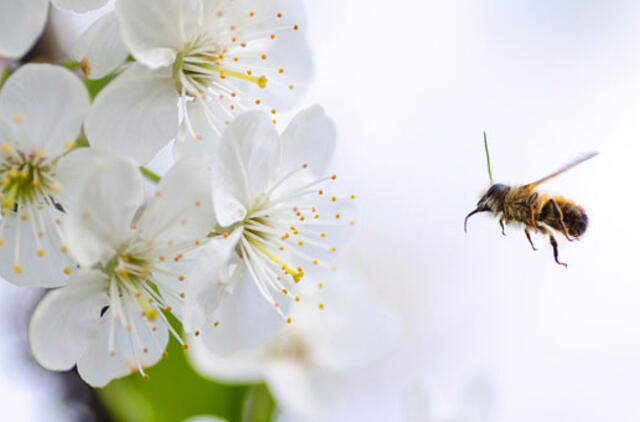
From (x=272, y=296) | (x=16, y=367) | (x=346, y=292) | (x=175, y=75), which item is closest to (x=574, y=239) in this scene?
(x=272, y=296)

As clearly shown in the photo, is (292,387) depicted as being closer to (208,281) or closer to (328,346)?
(328,346)

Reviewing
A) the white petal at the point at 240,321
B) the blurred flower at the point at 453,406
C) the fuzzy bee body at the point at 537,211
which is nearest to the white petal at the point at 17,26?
the white petal at the point at 240,321

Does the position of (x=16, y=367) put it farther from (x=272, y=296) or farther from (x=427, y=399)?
(x=427, y=399)

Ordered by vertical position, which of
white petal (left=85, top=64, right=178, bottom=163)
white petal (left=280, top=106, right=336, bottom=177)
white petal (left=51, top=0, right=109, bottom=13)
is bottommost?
white petal (left=280, top=106, right=336, bottom=177)

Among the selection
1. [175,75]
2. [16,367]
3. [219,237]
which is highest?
[175,75]

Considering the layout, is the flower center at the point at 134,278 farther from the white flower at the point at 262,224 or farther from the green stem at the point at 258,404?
the green stem at the point at 258,404

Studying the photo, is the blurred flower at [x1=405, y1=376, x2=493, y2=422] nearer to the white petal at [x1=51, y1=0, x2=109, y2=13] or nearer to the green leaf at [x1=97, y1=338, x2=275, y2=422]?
the green leaf at [x1=97, y1=338, x2=275, y2=422]

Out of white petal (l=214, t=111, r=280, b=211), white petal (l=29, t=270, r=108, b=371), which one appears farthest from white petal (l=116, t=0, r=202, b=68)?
white petal (l=29, t=270, r=108, b=371)
